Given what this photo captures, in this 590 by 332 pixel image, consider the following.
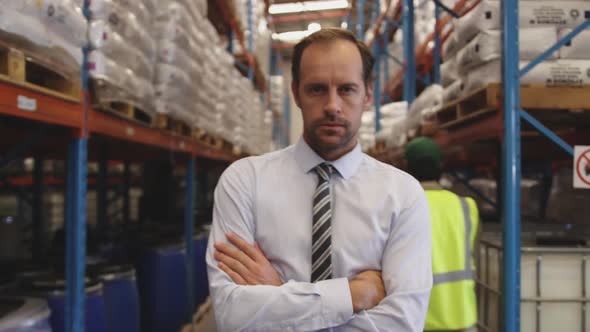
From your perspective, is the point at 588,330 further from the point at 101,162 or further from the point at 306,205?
the point at 101,162

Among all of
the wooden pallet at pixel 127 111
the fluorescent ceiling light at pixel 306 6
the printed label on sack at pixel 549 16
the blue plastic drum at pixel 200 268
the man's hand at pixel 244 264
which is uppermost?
the fluorescent ceiling light at pixel 306 6

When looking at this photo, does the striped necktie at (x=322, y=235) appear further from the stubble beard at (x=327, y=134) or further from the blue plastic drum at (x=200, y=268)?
the blue plastic drum at (x=200, y=268)

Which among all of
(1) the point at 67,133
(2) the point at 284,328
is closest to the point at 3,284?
(1) the point at 67,133

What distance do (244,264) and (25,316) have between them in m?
1.36

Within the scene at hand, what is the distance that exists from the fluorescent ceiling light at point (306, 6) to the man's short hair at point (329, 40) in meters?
12.0

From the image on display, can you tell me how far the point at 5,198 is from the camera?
385 inches

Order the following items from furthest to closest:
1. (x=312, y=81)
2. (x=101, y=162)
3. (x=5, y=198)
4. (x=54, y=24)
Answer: (x=5, y=198) < (x=101, y=162) < (x=54, y=24) < (x=312, y=81)

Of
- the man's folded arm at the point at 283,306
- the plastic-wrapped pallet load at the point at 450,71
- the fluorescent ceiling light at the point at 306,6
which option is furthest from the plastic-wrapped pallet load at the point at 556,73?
the fluorescent ceiling light at the point at 306,6

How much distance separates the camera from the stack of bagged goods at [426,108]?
500cm

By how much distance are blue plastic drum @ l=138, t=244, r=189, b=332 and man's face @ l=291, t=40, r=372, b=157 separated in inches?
117

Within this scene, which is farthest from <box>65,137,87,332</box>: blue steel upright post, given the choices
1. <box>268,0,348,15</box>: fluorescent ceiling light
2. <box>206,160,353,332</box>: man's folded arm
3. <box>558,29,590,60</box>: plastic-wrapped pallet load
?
<box>268,0,348,15</box>: fluorescent ceiling light

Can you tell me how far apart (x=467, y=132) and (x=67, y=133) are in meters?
2.90

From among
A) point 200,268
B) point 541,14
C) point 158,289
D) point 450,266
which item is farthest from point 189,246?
point 541,14

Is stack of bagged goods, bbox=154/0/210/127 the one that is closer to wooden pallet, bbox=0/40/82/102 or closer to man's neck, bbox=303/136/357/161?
wooden pallet, bbox=0/40/82/102
